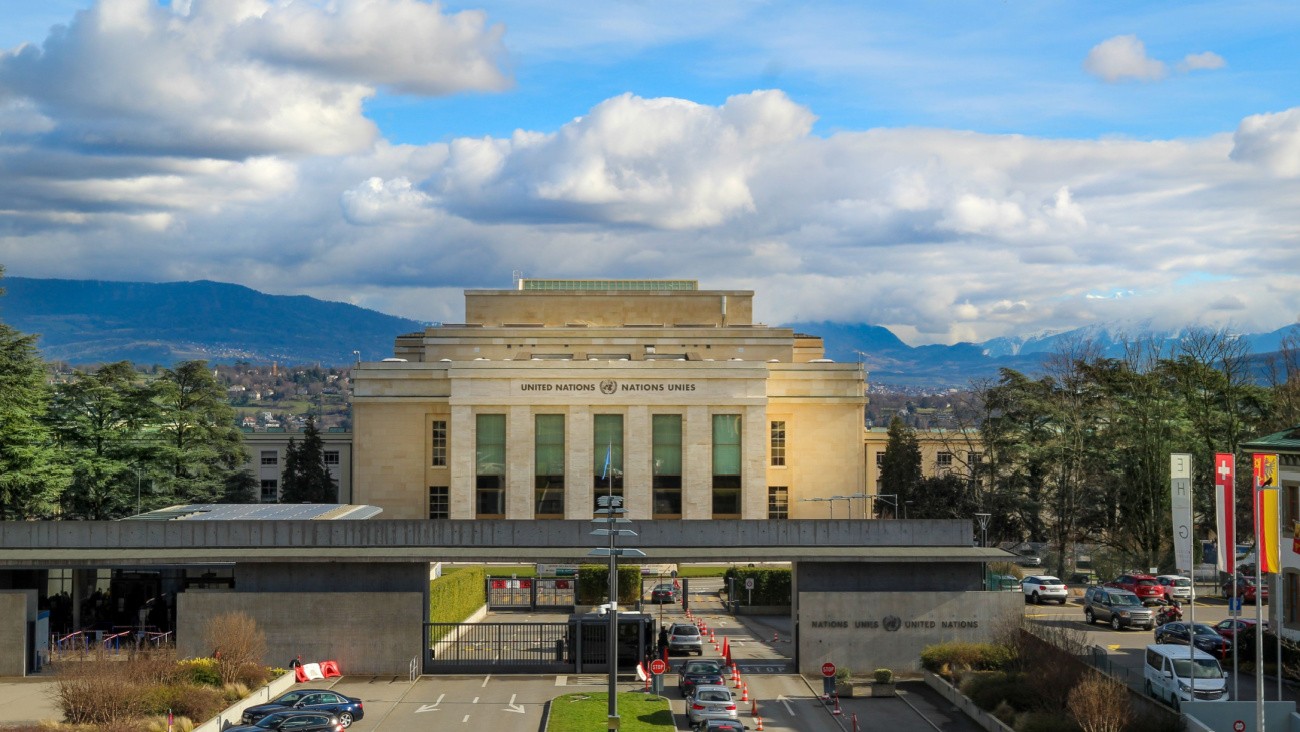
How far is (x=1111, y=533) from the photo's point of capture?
97.5 meters

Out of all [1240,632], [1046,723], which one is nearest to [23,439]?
[1046,723]

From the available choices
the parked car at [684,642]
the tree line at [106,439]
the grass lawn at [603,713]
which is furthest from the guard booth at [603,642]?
the tree line at [106,439]

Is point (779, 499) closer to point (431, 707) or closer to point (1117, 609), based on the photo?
point (1117, 609)

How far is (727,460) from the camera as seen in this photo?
107 m

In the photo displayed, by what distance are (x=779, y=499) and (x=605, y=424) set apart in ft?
53.9

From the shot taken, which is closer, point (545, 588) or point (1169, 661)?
point (1169, 661)

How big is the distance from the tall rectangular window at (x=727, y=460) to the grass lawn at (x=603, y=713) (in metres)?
58.9

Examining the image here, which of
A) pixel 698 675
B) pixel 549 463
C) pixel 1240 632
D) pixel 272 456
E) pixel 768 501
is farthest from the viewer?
pixel 272 456

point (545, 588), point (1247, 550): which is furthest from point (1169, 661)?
point (1247, 550)

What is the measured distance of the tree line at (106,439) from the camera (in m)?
78.5

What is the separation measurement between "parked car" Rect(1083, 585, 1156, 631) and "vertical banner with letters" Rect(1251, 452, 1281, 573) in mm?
22648

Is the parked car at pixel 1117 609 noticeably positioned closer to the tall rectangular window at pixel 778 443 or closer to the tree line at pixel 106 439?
the tall rectangular window at pixel 778 443

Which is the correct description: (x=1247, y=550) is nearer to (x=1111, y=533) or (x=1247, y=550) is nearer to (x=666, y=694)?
(x=1111, y=533)

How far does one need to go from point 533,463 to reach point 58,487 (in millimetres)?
36853
